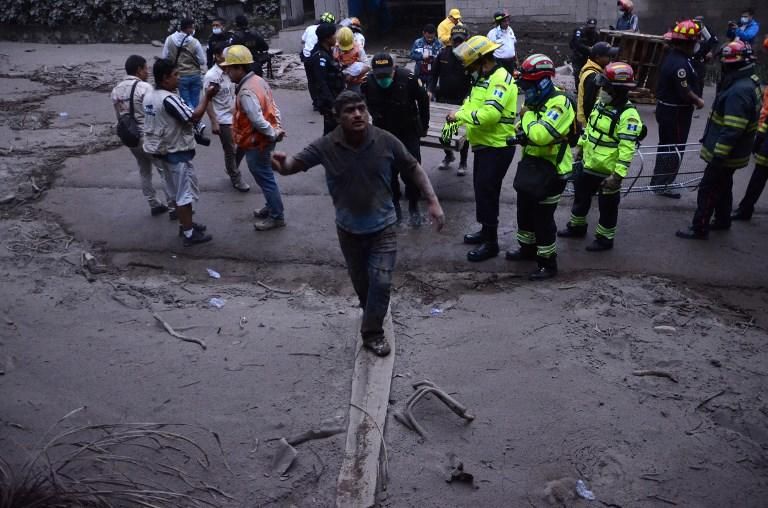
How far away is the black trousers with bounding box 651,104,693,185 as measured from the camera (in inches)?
296

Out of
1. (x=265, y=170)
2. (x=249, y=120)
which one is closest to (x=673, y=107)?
(x=265, y=170)

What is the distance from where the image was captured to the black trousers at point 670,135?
752cm

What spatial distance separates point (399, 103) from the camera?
652cm

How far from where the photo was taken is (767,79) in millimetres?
14422

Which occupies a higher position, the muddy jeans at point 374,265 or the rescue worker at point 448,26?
the rescue worker at point 448,26

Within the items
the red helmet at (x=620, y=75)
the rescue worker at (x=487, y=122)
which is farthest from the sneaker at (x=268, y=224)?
the red helmet at (x=620, y=75)

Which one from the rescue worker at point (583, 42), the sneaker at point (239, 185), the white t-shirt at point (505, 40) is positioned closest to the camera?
the sneaker at point (239, 185)

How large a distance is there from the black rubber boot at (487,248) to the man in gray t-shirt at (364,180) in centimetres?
173

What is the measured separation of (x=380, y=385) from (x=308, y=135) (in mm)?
6615

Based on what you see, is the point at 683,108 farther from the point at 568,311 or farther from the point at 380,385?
the point at 380,385

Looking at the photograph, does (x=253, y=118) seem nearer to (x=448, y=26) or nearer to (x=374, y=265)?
(x=374, y=265)

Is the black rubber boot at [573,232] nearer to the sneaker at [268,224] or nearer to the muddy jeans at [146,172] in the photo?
the sneaker at [268,224]

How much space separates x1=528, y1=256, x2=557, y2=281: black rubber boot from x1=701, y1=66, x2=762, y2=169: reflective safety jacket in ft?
6.45

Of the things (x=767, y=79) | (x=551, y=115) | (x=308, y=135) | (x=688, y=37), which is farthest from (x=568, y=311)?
(x=767, y=79)
